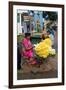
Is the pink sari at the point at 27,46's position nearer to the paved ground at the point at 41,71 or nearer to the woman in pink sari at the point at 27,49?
the woman in pink sari at the point at 27,49

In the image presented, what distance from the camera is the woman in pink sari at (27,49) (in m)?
2.25

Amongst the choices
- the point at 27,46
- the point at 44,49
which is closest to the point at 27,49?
the point at 27,46

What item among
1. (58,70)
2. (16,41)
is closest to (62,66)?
(58,70)

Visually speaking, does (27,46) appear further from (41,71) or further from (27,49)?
(41,71)

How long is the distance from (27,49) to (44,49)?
184 mm

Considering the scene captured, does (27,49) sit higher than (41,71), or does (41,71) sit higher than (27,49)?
(27,49)

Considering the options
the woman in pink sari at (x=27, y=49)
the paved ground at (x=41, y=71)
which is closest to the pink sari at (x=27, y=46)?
the woman in pink sari at (x=27, y=49)

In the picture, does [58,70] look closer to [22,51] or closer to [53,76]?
[53,76]

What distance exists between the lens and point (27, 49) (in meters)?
2.25

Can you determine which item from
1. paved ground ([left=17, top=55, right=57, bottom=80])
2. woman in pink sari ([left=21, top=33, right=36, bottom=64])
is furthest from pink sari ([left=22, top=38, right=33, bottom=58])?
paved ground ([left=17, top=55, right=57, bottom=80])

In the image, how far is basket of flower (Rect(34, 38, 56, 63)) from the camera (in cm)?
229

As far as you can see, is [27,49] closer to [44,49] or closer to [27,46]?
[27,46]

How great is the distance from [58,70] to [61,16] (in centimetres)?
58

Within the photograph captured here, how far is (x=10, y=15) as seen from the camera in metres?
2.20
